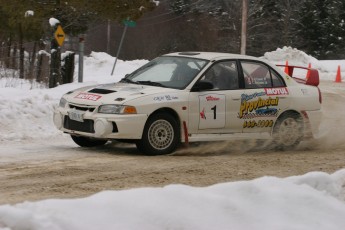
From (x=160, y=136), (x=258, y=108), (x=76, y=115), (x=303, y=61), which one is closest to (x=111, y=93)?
(x=76, y=115)

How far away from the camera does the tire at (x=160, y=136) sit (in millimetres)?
9430

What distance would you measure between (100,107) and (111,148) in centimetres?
123

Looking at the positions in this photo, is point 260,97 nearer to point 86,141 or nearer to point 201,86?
point 201,86

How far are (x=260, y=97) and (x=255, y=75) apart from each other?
407 mm

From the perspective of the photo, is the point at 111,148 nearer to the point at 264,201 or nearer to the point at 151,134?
the point at 151,134

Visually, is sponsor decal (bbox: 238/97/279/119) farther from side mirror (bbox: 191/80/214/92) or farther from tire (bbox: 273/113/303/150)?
side mirror (bbox: 191/80/214/92)

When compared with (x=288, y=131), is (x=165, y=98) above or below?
above

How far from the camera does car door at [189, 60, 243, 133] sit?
32.4ft

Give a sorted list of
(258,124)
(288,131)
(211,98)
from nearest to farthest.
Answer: (211,98), (258,124), (288,131)

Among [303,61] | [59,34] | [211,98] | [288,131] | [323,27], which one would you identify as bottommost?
[288,131]

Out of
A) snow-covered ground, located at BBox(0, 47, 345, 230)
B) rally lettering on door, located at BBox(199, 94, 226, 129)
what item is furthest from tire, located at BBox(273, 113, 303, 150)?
snow-covered ground, located at BBox(0, 47, 345, 230)

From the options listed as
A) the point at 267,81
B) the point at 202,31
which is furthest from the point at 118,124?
the point at 202,31

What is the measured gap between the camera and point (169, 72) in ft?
33.8

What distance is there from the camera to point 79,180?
7.38 m
